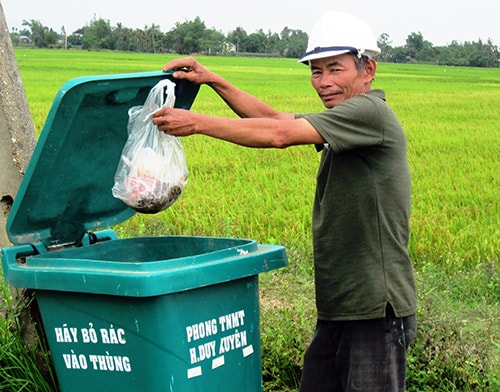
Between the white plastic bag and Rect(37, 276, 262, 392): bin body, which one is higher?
the white plastic bag

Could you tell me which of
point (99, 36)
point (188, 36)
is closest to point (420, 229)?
point (188, 36)

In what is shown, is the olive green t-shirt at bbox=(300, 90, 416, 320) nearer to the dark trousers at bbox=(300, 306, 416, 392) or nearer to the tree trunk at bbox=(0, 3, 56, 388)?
the dark trousers at bbox=(300, 306, 416, 392)

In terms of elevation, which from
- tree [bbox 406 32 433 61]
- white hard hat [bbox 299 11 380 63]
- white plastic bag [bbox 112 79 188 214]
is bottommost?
tree [bbox 406 32 433 61]

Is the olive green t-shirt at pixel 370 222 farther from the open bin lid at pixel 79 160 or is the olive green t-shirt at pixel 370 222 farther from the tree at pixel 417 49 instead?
the tree at pixel 417 49

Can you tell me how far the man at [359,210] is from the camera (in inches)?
116

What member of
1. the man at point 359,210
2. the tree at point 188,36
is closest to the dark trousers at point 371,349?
the man at point 359,210

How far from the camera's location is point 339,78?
3086 millimetres

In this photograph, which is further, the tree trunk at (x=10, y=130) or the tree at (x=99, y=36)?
the tree at (x=99, y=36)

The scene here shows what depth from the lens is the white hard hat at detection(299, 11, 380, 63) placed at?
303 cm

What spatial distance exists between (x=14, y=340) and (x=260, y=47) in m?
90.4

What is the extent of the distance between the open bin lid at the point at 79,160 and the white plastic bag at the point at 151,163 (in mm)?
80

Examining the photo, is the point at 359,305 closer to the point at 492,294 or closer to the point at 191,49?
the point at 492,294

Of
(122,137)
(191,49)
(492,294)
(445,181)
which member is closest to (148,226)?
(492,294)

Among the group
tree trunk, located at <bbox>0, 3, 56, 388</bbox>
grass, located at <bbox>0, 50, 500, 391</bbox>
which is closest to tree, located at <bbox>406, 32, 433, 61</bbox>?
grass, located at <bbox>0, 50, 500, 391</bbox>
